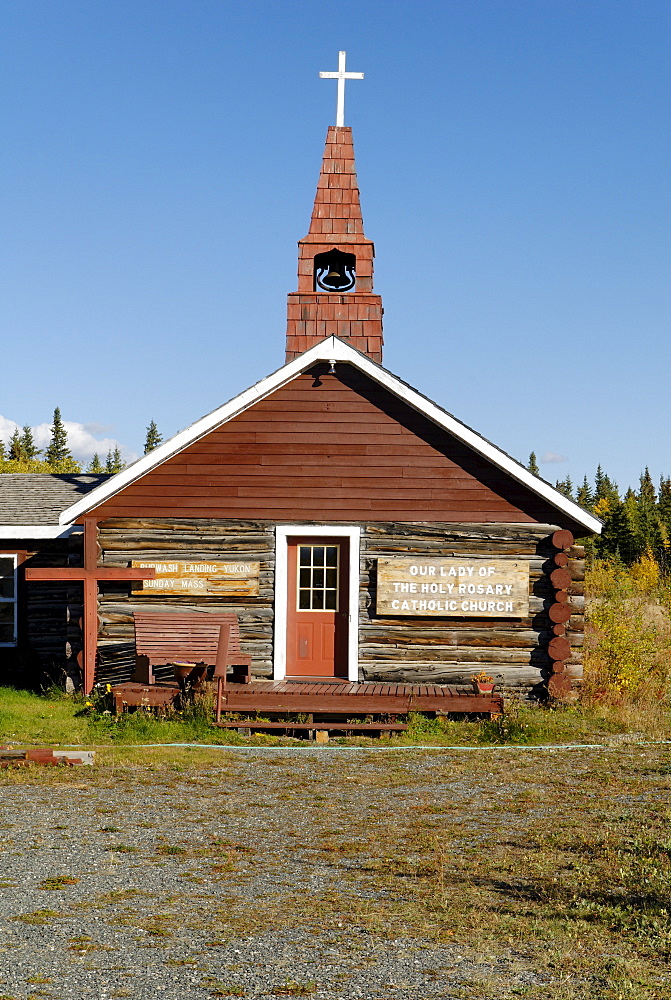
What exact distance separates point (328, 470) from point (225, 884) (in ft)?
31.2

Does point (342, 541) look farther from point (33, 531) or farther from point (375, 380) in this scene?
point (33, 531)

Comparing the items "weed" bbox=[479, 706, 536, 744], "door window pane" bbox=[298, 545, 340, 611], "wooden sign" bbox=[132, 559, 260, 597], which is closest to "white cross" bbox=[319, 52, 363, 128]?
"door window pane" bbox=[298, 545, 340, 611]

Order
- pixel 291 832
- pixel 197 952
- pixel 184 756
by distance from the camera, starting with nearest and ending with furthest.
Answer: pixel 197 952 < pixel 291 832 < pixel 184 756

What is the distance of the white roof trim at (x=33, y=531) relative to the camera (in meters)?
18.3

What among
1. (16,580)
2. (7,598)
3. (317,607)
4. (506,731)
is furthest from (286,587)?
(7,598)

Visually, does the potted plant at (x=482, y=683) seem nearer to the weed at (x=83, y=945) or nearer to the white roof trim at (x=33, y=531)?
the white roof trim at (x=33, y=531)

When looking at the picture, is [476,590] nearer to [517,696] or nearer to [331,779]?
[517,696]

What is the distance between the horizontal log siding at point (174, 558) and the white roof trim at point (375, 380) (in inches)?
26.9

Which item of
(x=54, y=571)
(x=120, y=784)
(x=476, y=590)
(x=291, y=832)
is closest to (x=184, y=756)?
(x=120, y=784)

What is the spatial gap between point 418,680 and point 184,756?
193 inches

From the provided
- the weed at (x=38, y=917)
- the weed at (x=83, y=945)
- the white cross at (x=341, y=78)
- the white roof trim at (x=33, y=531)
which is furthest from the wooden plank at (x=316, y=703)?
the white cross at (x=341, y=78)

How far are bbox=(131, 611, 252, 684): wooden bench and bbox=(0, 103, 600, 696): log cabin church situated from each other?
0.65 meters

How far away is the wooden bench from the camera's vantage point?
15.0m

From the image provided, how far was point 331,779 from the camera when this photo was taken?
438 inches
